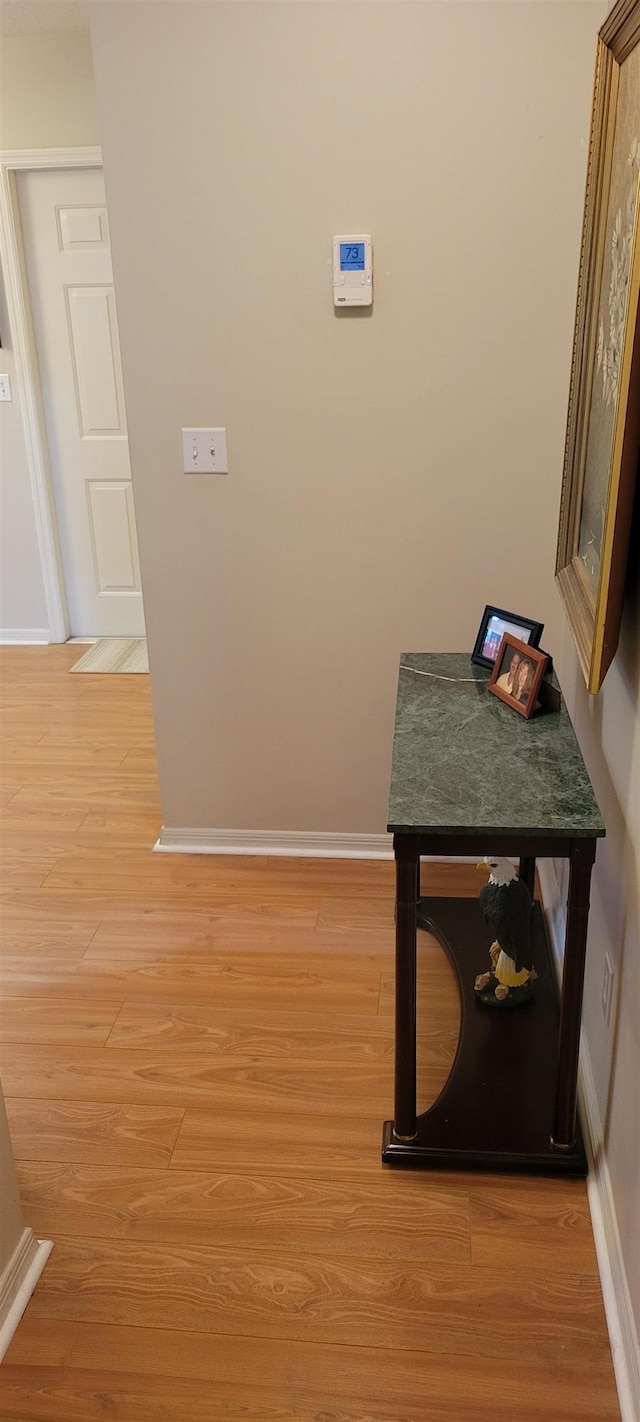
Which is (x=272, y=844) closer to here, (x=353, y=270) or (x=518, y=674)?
(x=518, y=674)

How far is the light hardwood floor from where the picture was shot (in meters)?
1.67

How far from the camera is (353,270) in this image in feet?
8.38

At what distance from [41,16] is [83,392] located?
133 cm

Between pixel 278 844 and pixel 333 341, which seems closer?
pixel 333 341

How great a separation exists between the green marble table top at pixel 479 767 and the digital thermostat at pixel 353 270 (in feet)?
3.05

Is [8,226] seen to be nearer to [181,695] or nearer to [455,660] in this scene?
[181,695]

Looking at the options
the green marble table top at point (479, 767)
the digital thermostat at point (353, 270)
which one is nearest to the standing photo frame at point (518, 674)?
the green marble table top at point (479, 767)

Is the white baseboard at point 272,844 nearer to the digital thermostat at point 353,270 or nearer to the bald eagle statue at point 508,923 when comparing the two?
the bald eagle statue at point 508,923

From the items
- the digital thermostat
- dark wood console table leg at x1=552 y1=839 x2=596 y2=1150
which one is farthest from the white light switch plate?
dark wood console table leg at x1=552 y1=839 x2=596 y2=1150

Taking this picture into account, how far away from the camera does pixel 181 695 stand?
3037 mm

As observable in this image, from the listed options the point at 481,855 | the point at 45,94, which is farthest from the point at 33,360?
the point at 481,855

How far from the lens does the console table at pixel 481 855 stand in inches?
71.2

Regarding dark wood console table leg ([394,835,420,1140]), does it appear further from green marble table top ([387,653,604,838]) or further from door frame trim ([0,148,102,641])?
door frame trim ([0,148,102,641])

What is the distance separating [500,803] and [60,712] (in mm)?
2723
